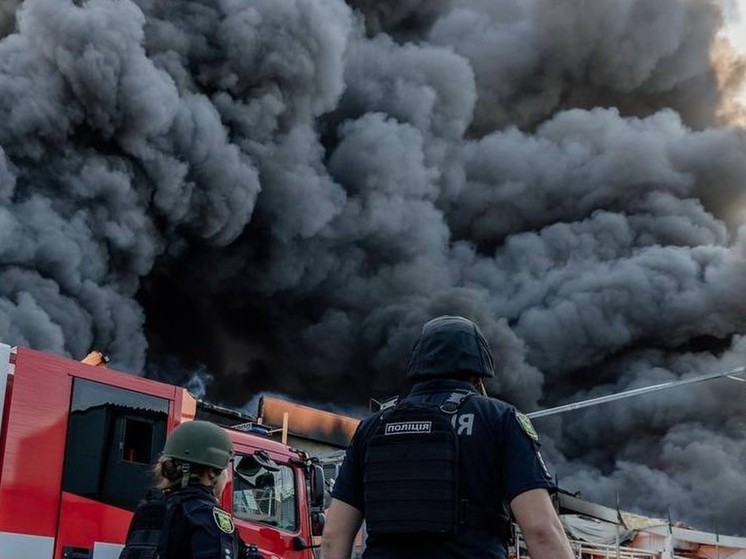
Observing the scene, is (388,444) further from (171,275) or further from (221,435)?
(171,275)

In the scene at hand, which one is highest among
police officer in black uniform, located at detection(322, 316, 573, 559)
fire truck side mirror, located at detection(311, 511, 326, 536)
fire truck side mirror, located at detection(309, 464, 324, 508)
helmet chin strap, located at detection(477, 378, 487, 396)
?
fire truck side mirror, located at detection(309, 464, 324, 508)

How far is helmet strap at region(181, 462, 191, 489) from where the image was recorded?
120 inches

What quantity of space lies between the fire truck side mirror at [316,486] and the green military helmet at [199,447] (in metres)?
4.24

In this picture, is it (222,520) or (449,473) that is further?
(222,520)

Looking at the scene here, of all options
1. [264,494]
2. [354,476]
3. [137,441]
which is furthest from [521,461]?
[264,494]

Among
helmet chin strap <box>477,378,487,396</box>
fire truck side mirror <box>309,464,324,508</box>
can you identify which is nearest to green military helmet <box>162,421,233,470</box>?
helmet chin strap <box>477,378,487,396</box>

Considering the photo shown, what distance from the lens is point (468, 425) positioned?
2.26 m

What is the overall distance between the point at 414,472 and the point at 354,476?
0.99ft

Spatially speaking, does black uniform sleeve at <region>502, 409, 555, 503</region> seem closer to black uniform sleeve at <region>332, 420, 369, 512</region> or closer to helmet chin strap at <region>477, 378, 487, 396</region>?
helmet chin strap at <region>477, 378, 487, 396</region>

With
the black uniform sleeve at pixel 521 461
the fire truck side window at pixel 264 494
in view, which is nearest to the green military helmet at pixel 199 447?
the black uniform sleeve at pixel 521 461

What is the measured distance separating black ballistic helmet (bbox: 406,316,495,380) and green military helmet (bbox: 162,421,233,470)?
1010mm

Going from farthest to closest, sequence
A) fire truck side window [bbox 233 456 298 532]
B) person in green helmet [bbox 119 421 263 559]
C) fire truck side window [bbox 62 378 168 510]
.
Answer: fire truck side window [bbox 233 456 298 532] < fire truck side window [bbox 62 378 168 510] < person in green helmet [bbox 119 421 263 559]

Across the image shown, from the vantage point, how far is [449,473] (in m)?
2.20

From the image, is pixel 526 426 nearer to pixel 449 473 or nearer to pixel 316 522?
pixel 449 473
